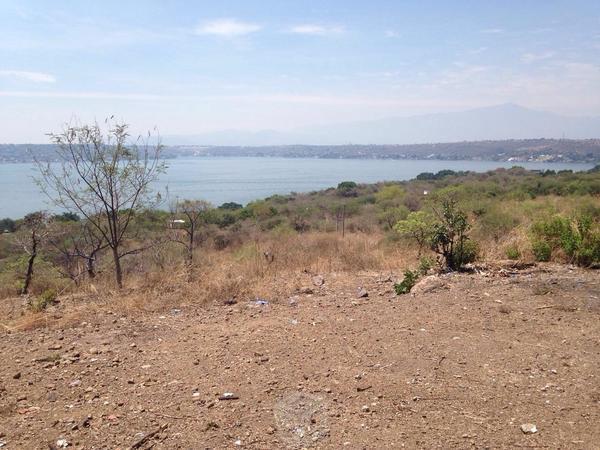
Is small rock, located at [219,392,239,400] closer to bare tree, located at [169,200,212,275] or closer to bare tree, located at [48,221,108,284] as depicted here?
bare tree, located at [48,221,108,284]

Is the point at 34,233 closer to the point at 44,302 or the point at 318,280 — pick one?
the point at 44,302

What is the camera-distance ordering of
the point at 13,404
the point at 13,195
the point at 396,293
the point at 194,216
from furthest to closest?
1. the point at 13,195
2. the point at 194,216
3. the point at 396,293
4. the point at 13,404

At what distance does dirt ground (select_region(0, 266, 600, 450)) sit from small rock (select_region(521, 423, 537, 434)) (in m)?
0.03

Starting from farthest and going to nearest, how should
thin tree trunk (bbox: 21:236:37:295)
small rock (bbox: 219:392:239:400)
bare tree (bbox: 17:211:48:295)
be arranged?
bare tree (bbox: 17:211:48:295) → thin tree trunk (bbox: 21:236:37:295) → small rock (bbox: 219:392:239:400)

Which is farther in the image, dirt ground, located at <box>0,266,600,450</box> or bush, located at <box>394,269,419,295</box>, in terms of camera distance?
bush, located at <box>394,269,419,295</box>

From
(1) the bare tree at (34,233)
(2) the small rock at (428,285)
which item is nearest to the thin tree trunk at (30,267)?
(1) the bare tree at (34,233)

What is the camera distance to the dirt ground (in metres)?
2.79

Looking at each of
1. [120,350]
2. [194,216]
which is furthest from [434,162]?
[120,350]

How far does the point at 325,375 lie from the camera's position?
3445 millimetres

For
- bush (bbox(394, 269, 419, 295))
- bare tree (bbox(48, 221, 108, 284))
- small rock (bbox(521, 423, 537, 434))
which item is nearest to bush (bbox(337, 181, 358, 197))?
bare tree (bbox(48, 221, 108, 284))

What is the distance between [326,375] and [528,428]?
1.35 meters

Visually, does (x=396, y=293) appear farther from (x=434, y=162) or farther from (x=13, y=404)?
(x=434, y=162)

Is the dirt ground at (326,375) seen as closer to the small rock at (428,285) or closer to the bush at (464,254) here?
the small rock at (428,285)

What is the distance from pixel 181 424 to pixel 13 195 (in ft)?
148
